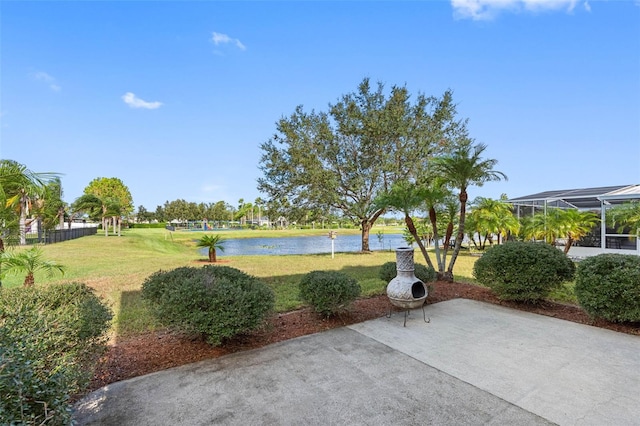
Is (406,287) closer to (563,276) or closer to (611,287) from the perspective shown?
(611,287)

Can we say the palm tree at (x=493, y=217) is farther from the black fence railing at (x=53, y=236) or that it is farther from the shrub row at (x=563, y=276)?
the black fence railing at (x=53, y=236)

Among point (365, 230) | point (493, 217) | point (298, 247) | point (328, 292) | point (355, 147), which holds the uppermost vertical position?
point (355, 147)

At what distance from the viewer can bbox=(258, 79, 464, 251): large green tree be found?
531 inches

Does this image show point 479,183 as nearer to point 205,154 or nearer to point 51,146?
point 51,146

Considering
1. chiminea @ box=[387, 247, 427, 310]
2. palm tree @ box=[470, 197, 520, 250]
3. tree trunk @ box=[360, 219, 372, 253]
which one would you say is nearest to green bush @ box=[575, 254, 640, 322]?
chiminea @ box=[387, 247, 427, 310]

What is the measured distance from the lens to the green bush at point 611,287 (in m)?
3.82

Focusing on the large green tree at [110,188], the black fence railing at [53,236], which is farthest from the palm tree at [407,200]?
the large green tree at [110,188]

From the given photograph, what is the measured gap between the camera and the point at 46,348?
1.76 meters

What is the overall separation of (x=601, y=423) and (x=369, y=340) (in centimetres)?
208

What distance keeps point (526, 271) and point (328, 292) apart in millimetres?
3491

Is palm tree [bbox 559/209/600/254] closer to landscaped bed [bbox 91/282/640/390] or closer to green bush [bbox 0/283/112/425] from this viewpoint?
landscaped bed [bbox 91/282/640/390]

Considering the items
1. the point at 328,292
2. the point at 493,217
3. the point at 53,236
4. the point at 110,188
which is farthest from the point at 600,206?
the point at 110,188

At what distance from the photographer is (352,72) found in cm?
1411

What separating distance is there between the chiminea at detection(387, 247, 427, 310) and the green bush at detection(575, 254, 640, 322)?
2262 mm
